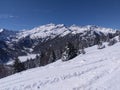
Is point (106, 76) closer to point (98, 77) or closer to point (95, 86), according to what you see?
point (98, 77)

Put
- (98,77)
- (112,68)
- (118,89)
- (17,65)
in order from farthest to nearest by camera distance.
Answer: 1. (17,65)
2. (112,68)
3. (98,77)
4. (118,89)

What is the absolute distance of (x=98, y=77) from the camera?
1549 cm

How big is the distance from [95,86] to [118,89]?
1.54 meters

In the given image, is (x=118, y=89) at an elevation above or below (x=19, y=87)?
below

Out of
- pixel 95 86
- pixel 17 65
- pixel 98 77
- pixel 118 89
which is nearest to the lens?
pixel 118 89

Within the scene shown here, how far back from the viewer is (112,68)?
18125 mm

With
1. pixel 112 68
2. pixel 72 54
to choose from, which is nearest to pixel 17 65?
pixel 72 54

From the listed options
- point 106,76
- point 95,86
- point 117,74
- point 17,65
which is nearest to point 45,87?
point 95,86

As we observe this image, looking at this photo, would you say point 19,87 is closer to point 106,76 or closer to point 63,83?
point 63,83

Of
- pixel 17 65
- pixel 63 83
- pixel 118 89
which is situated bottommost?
pixel 118 89

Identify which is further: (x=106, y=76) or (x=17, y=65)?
(x=17, y=65)

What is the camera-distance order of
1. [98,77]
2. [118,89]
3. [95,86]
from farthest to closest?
[98,77] < [95,86] < [118,89]

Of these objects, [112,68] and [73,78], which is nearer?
[73,78]

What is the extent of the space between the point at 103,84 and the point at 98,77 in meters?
1.95
